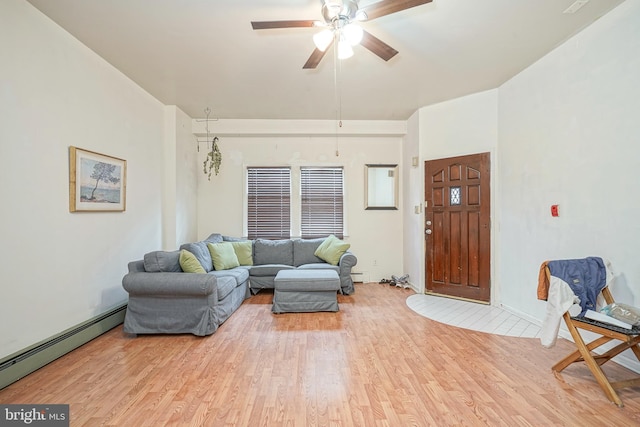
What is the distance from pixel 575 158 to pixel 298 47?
286cm

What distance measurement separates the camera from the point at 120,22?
2.44m

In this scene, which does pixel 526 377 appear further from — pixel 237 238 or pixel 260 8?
pixel 237 238

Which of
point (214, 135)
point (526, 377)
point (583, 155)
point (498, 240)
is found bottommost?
point (526, 377)

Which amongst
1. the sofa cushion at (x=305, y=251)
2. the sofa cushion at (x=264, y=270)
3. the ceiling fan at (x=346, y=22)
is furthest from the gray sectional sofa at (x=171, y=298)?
the ceiling fan at (x=346, y=22)

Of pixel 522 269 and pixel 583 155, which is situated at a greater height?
pixel 583 155

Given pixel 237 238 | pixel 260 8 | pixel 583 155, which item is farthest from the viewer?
pixel 237 238

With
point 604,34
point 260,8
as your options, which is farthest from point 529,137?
point 260,8

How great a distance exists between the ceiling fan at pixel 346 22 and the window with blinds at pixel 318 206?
3052mm

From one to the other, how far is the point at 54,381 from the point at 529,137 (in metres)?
4.99

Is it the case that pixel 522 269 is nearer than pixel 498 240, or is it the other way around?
pixel 522 269

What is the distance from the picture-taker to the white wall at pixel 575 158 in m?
2.27

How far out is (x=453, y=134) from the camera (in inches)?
165

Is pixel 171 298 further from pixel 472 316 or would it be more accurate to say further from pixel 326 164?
pixel 472 316

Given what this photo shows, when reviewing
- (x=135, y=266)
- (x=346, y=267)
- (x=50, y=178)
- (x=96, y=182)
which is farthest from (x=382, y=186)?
(x=50, y=178)
